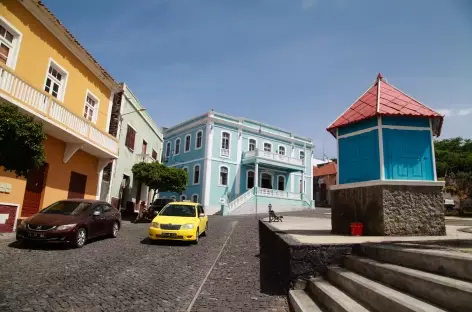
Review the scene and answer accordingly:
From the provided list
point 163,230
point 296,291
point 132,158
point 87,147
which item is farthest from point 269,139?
point 296,291

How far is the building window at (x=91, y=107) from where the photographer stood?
1501 centimetres

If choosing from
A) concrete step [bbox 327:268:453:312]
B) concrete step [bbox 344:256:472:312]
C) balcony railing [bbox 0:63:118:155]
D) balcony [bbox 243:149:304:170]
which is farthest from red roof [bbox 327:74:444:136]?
balcony [bbox 243:149:304:170]

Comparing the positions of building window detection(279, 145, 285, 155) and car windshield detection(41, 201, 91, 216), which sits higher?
building window detection(279, 145, 285, 155)

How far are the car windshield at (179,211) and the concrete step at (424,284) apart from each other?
7505mm

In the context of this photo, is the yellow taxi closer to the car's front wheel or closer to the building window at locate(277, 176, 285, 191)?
the car's front wheel

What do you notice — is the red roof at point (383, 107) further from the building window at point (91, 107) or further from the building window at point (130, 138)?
the building window at point (130, 138)

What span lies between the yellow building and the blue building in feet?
48.8

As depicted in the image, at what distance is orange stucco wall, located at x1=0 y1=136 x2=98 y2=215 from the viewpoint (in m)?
10.5

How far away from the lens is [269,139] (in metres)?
34.9

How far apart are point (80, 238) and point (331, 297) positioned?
786cm

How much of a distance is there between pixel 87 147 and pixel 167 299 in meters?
11.6

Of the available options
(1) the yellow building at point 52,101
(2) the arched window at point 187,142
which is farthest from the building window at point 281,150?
(1) the yellow building at point 52,101

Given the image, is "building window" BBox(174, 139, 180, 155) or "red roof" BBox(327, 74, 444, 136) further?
"building window" BBox(174, 139, 180, 155)

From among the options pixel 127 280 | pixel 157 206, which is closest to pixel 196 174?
pixel 157 206
